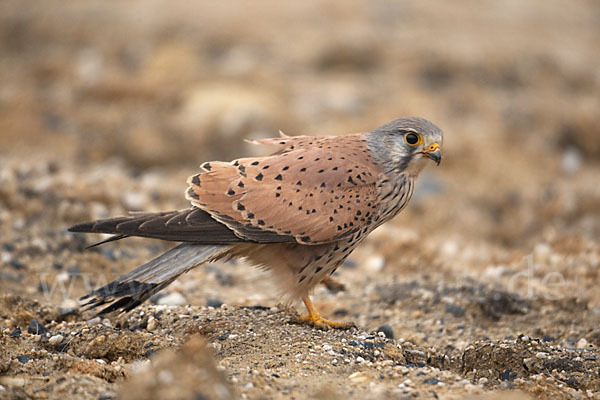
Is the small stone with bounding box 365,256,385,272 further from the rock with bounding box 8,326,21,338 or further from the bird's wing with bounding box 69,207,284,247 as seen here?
the rock with bounding box 8,326,21,338

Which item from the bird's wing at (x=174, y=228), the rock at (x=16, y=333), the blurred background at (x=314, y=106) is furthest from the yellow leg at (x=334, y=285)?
the rock at (x=16, y=333)

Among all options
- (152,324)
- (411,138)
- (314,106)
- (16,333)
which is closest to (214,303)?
(152,324)

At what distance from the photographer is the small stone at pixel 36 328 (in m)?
4.48

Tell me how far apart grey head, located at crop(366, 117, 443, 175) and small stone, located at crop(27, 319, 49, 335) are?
2441 millimetres

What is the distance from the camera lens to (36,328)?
449 cm

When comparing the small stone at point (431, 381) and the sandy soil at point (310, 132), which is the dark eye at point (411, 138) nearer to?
the sandy soil at point (310, 132)

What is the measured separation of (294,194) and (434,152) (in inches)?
39.3

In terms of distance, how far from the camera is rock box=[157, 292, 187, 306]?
5.26 m

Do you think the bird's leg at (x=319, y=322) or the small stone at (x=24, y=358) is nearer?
the small stone at (x=24, y=358)

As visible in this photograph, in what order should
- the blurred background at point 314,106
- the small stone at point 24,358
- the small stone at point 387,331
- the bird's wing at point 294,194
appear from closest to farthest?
the small stone at point 24,358, the bird's wing at point 294,194, the small stone at point 387,331, the blurred background at point 314,106

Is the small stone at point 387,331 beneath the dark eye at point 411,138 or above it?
beneath

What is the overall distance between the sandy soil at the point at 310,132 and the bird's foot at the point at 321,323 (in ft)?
0.48

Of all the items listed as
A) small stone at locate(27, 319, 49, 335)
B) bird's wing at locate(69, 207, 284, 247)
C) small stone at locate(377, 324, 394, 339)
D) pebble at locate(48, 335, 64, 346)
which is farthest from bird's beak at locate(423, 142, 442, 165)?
small stone at locate(27, 319, 49, 335)

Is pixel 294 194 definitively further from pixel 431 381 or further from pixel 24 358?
pixel 24 358
